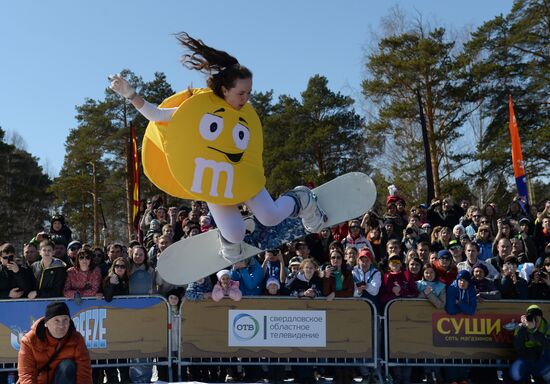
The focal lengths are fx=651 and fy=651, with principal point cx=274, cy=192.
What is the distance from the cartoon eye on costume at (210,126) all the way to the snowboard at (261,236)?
1.14 metres

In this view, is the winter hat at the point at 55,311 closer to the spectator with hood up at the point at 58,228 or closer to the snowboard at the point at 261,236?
the snowboard at the point at 261,236

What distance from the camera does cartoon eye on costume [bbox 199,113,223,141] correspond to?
5.21 meters

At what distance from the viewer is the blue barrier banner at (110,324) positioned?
6.83 metres

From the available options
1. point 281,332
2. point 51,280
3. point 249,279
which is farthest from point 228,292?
point 51,280

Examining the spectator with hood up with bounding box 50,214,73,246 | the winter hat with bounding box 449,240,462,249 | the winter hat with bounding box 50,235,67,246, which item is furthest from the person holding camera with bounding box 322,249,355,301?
the spectator with hood up with bounding box 50,214,73,246

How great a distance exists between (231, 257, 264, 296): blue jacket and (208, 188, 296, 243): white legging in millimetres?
1764

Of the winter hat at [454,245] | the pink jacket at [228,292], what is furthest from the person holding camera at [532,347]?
the pink jacket at [228,292]

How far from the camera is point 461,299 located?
23.0 ft

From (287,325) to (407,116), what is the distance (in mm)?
18795

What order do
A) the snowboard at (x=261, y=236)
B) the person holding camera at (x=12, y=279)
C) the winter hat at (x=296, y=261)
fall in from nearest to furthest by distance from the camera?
the snowboard at (x=261, y=236), the person holding camera at (x=12, y=279), the winter hat at (x=296, y=261)

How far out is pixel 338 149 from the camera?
2812 centimetres

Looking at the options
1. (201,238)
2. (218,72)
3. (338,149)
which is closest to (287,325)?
(201,238)

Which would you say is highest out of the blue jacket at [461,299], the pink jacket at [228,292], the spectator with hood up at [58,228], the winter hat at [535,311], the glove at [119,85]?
the glove at [119,85]

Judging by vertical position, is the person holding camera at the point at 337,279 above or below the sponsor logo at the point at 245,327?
above
